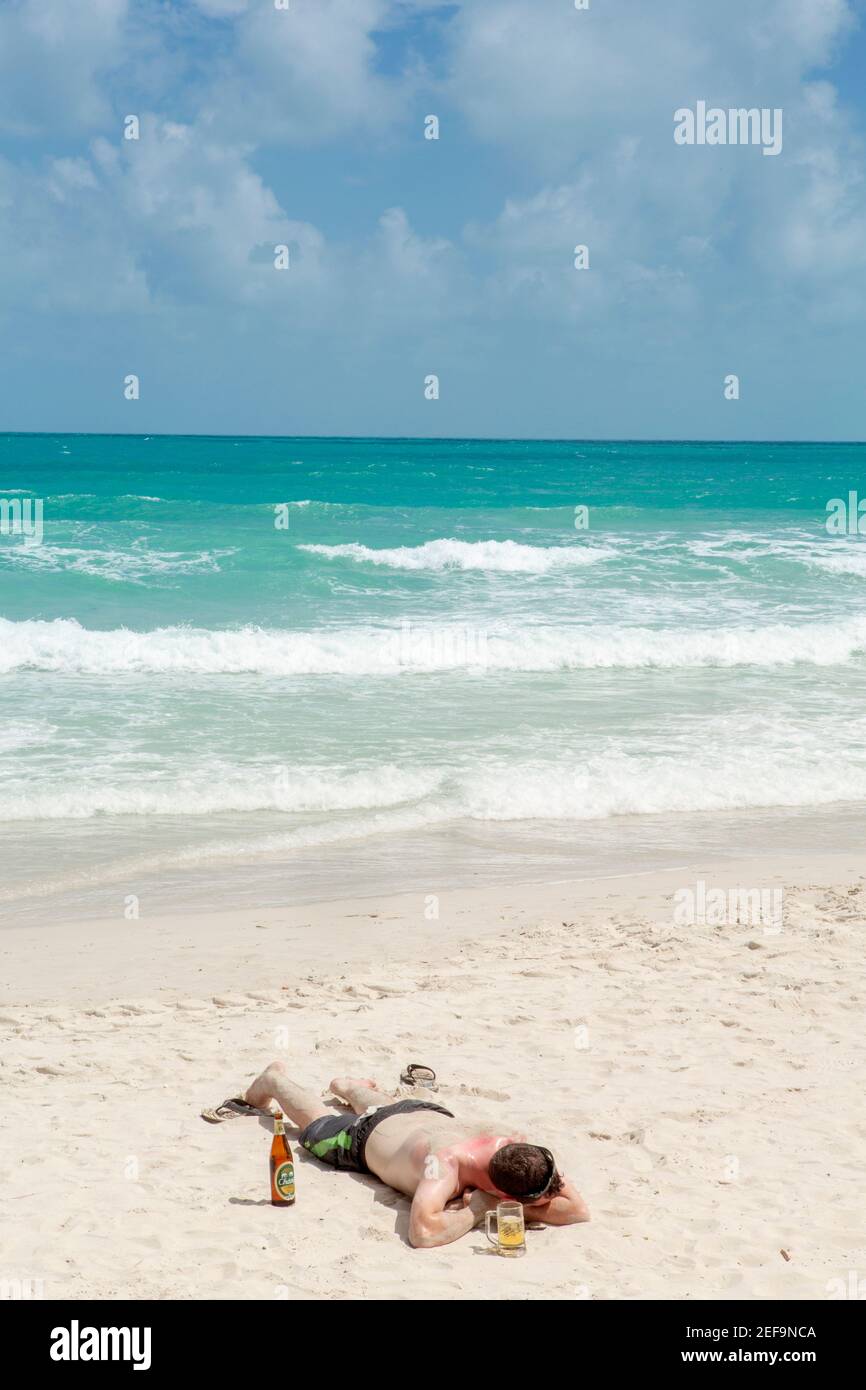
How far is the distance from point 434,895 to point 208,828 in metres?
2.36

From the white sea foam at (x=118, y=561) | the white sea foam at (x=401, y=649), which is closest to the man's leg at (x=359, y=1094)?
the white sea foam at (x=401, y=649)

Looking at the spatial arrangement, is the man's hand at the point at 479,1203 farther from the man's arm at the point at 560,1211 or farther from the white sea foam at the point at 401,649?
the white sea foam at the point at 401,649

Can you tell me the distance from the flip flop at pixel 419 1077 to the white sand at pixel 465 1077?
102 millimetres

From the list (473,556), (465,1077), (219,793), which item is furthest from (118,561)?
(465,1077)

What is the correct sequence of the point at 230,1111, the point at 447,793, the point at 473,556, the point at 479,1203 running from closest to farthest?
the point at 479,1203 → the point at 230,1111 → the point at 447,793 → the point at 473,556

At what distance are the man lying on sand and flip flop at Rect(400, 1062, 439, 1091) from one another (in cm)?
24

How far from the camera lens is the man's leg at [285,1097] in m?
5.30

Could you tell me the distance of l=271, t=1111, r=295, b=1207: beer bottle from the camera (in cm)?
470

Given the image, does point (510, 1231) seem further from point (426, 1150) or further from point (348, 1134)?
point (348, 1134)

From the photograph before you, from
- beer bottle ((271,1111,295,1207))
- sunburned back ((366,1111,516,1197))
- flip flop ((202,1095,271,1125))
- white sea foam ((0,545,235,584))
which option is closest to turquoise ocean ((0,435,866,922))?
white sea foam ((0,545,235,584))

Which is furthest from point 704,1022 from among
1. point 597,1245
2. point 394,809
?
point 394,809

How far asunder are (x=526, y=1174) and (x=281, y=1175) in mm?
995

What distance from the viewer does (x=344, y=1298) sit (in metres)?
4.08

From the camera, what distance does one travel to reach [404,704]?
14.3 meters
